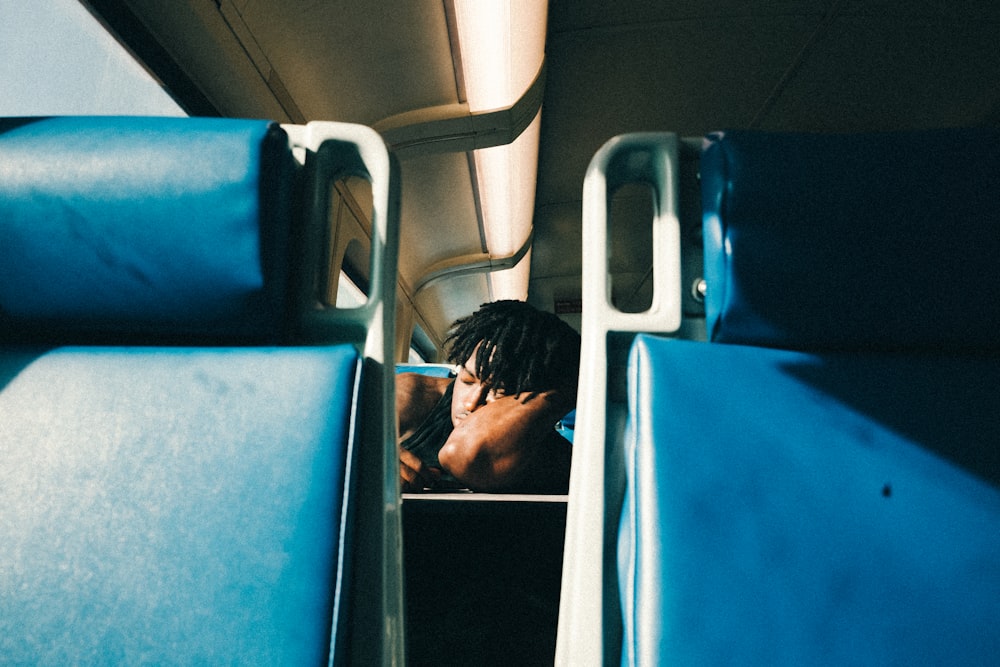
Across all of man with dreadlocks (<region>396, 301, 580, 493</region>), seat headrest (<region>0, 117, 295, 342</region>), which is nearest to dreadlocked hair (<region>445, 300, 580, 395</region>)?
man with dreadlocks (<region>396, 301, 580, 493</region>)

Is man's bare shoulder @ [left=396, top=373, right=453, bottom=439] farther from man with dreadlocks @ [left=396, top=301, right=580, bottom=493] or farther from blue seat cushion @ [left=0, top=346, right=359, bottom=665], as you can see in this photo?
blue seat cushion @ [left=0, top=346, right=359, bottom=665]

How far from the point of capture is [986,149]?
0.52 metres

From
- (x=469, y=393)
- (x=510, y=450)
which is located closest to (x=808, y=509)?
(x=510, y=450)

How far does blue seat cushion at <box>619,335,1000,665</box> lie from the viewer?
411 mm

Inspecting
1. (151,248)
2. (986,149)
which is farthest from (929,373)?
(151,248)

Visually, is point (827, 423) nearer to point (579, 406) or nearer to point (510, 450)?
point (579, 406)

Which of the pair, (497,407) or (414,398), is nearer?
(497,407)

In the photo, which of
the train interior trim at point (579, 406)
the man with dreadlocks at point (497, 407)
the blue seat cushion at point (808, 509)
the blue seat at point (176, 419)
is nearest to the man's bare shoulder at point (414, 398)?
the man with dreadlocks at point (497, 407)

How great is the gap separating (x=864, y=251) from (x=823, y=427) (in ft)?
0.60

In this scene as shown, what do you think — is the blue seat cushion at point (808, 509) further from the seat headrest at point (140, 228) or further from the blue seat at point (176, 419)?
the seat headrest at point (140, 228)

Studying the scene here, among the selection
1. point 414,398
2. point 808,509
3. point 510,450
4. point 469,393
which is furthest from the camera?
point 414,398

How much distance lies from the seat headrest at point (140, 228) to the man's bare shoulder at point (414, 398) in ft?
2.74

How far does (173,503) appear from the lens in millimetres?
453

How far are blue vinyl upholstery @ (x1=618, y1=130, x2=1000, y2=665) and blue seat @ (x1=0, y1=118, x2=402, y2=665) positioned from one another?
266mm
